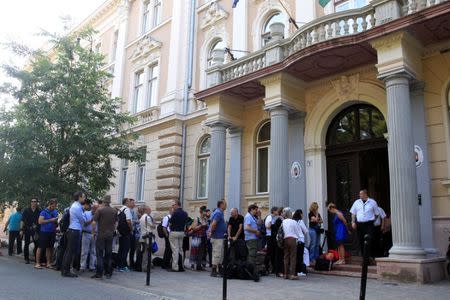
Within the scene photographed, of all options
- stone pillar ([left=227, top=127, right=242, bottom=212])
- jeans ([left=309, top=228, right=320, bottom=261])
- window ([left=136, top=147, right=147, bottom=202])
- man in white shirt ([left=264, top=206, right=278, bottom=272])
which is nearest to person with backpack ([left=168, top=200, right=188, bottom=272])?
man in white shirt ([left=264, top=206, right=278, bottom=272])

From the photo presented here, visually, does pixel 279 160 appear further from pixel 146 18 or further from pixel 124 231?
pixel 146 18

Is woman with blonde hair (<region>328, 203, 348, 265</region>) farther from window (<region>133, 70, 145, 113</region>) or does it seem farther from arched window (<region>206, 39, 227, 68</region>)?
window (<region>133, 70, 145, 113</region>)

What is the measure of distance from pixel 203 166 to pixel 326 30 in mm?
8118

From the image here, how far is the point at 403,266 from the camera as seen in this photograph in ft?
30.0

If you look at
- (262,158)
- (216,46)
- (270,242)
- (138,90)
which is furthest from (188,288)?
(138,90)

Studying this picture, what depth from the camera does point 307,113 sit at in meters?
13.9

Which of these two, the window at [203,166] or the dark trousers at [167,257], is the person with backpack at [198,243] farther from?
the window at [203,166]

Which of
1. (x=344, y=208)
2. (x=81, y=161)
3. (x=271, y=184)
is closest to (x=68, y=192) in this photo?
(x=81, y=161)

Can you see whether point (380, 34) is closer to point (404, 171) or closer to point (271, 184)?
point (404, 171)

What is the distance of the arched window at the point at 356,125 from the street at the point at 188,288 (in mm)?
4516

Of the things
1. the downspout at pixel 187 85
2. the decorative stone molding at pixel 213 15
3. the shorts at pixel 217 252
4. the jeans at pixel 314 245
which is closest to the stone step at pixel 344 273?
the jeans at pixel 314 245

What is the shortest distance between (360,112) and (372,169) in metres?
1.75

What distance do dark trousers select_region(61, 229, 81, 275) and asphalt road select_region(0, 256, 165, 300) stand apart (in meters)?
0.23

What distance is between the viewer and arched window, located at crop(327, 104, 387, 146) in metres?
12.6
